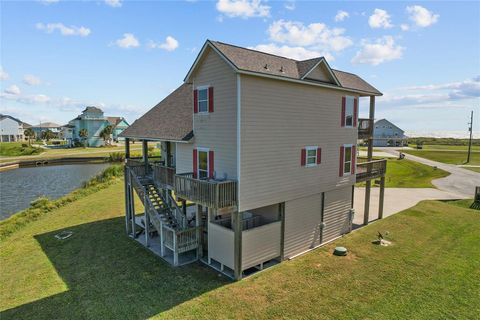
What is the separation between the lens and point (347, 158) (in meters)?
16.7

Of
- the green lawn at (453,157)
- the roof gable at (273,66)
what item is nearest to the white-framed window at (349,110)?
the roof gable at (273,66)

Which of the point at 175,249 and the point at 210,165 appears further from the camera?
the point at 210,165

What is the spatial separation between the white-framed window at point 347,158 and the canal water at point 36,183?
27485 millimetres

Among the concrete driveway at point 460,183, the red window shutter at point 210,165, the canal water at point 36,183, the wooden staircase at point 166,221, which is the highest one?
the red window shutter at point 210,165

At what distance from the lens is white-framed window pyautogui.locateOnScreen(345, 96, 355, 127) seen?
16.2 metres

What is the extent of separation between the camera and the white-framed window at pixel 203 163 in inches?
519

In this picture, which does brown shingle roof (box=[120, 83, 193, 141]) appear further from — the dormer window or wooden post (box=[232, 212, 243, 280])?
wooden post (box=[232, 212, 243, 280])

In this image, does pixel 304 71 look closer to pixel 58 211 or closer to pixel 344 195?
pixel 344 195

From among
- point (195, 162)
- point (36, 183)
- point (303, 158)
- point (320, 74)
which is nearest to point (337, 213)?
point (303, 158)

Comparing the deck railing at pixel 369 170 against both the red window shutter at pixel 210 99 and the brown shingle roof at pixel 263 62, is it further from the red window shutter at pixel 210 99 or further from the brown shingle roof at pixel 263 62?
the red window shutter at pixel 210 99

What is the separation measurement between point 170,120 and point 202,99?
410cm

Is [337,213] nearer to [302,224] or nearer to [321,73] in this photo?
[302,224]

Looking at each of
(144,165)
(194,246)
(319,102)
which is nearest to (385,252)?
(319,102)

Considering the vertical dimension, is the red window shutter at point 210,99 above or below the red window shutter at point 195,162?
above
